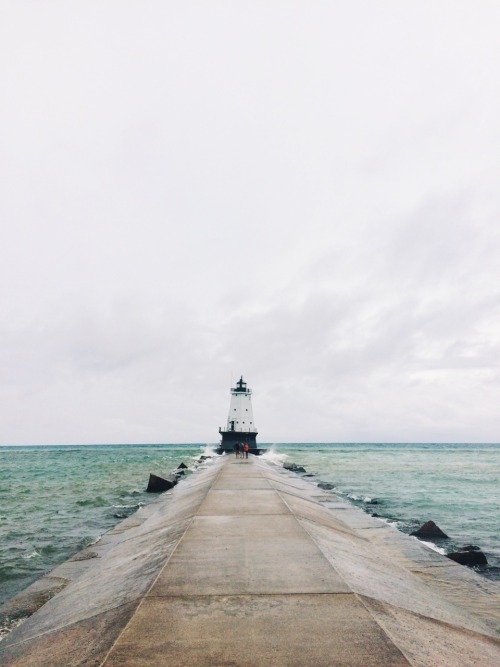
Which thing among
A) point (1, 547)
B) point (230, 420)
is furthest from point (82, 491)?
point (230, 420)

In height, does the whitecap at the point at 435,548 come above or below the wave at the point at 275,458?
A: below

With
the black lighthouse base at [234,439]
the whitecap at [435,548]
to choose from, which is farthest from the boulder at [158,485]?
the black lighthouse base at [234,439]

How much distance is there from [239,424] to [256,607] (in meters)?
47.0

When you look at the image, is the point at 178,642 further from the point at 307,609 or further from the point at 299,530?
the point at 299,530

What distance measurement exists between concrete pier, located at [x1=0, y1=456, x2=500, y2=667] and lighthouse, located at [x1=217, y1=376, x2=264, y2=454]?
41.7m

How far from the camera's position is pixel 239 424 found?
50.4 meters

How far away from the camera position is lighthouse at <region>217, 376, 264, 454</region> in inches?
1948

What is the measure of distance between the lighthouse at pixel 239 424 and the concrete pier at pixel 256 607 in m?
41.7

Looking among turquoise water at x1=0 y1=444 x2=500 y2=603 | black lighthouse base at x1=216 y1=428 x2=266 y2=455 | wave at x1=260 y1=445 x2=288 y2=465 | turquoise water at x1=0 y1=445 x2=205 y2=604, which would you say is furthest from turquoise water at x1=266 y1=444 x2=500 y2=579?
black lighthouse base at x1=216 y1=428 x2=266 y2=455

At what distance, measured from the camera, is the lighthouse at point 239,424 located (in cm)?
4947

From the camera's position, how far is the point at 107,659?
10.6 feet

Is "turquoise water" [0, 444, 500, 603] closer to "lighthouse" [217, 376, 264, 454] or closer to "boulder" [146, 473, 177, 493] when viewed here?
"boulder" [146, 473, 177, 493]

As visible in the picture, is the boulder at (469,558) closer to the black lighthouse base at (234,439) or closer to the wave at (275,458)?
the wave at (275,458)

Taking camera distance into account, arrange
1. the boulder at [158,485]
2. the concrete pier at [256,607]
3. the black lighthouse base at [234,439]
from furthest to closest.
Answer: the black lighthouse base at [234,439] < the boulder at [158,485] < the concrete pier at [256,607]
